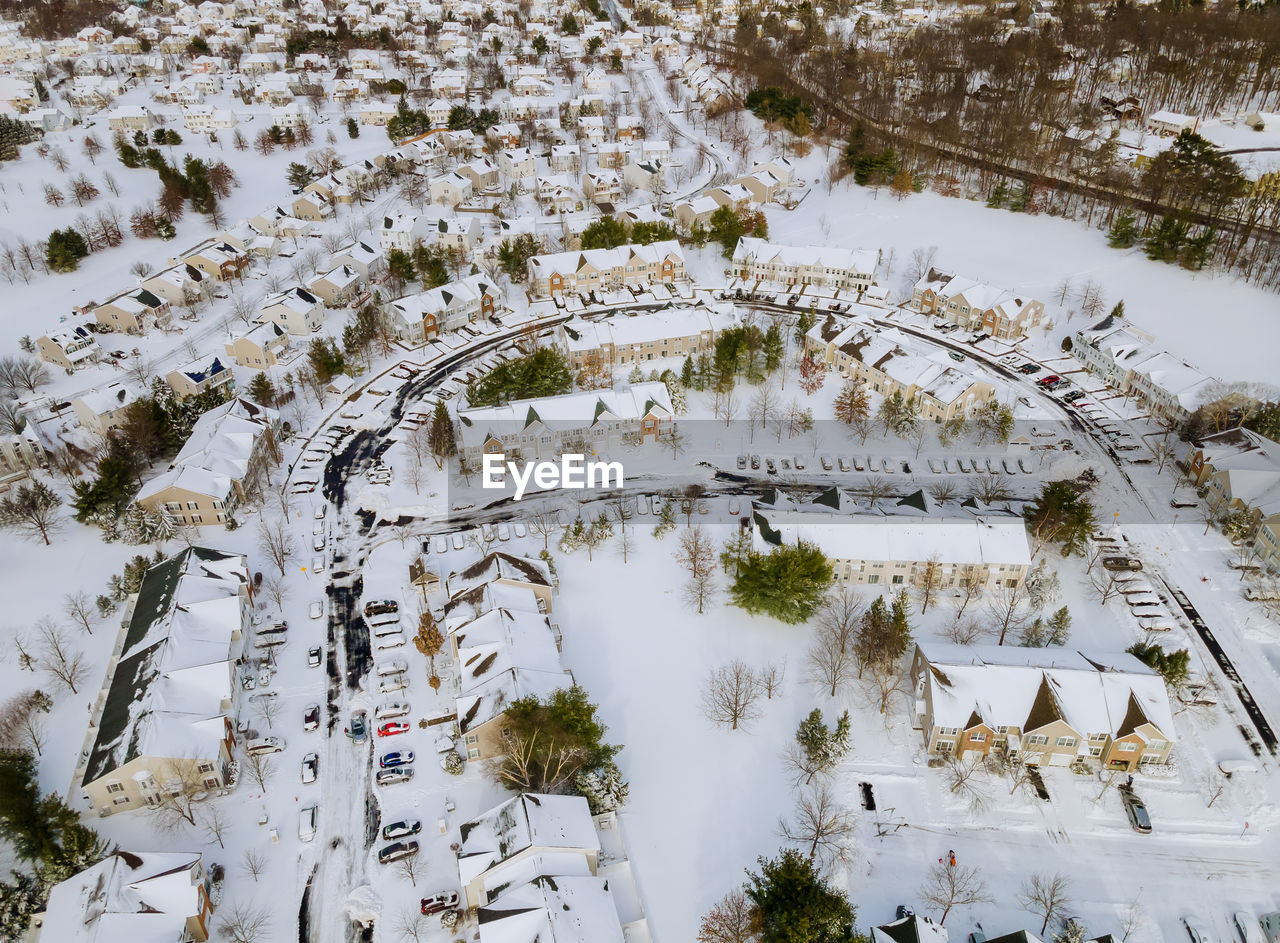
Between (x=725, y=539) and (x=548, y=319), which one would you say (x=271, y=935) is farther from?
(x=548, y=319)

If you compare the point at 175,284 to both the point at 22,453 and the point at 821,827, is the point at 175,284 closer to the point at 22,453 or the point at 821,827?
the point at 22,453

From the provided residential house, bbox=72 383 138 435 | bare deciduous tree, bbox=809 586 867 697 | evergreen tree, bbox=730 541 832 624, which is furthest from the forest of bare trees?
residential house, bbox=72 383 138 435

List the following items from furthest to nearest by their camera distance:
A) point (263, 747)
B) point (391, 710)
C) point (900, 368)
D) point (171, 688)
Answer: point (900, 368), point (391, 710), point (263, 747), point (171, 688)

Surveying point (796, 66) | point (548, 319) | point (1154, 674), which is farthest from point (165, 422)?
point (796, 66)

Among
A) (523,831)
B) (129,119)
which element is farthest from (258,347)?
(129,119)

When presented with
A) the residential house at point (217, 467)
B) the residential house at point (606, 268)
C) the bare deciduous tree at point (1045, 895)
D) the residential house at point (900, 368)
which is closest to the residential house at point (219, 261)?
the residential house at point (217, 467)
